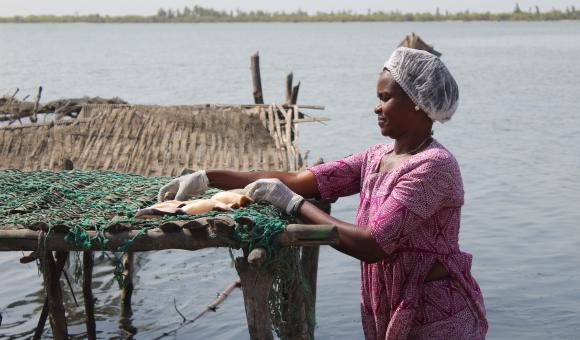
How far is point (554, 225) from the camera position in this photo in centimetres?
1127

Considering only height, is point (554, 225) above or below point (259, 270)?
below

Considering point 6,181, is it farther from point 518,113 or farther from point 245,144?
point 518,113

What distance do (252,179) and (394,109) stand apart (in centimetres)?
90

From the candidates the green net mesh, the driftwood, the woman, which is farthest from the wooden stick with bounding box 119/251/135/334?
the woman

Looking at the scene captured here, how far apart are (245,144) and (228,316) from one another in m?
1.54

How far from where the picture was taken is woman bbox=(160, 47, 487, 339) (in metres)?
3.05

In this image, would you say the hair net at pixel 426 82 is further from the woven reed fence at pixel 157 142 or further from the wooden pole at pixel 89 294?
the woven reed fence at pixel 157 142

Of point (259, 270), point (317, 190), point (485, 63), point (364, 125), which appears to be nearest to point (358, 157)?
point (317, 190)

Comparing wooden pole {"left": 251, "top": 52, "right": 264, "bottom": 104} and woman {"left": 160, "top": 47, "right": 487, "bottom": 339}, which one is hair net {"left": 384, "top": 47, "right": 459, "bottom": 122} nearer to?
woman {"left": 160, "top": 47, "right": 487, "bottom": 339}

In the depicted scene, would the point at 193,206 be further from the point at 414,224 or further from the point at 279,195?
the point at 414,224

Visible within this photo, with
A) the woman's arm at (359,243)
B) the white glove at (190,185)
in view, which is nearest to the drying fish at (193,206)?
the white glove at (190,185)

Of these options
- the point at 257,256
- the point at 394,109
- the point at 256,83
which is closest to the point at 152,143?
the point at 257,256

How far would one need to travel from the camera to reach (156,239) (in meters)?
3.42

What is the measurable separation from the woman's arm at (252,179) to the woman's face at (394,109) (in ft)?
1.91
